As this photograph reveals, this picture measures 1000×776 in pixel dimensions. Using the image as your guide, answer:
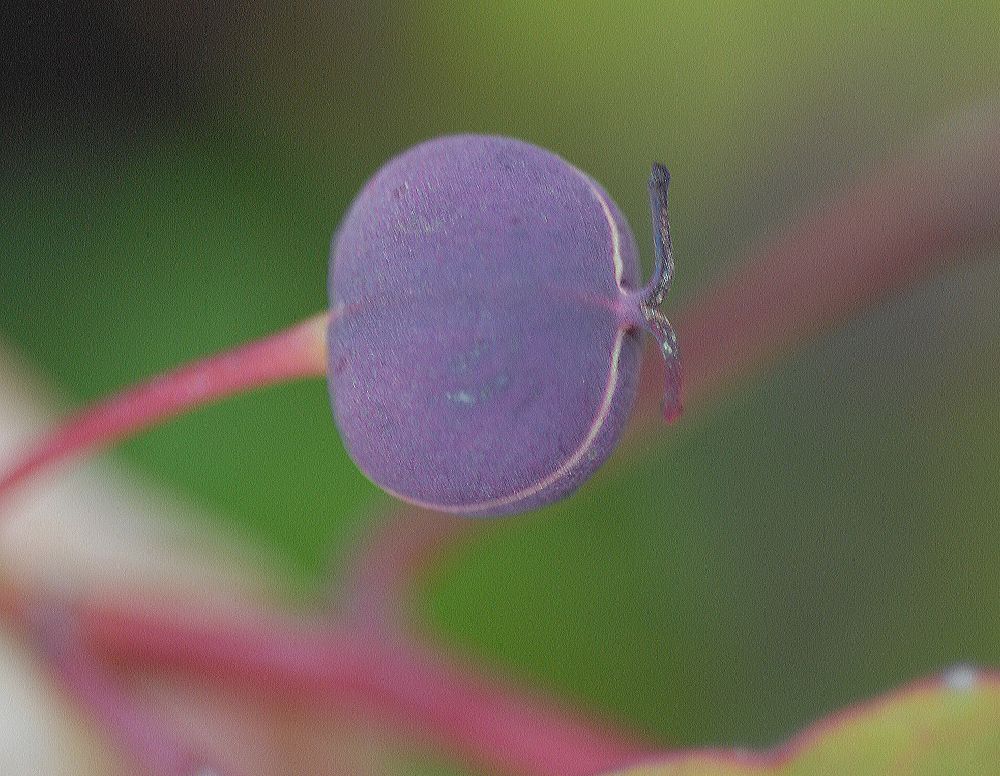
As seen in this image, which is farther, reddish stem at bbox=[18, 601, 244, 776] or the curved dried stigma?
reddish stem at bbox=[18, 601, 244, 776]

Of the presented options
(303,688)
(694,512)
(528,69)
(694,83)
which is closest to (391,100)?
(528,69)

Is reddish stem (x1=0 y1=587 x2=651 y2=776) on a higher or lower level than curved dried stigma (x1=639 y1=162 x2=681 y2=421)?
higher

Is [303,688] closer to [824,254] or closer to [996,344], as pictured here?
[824,254]

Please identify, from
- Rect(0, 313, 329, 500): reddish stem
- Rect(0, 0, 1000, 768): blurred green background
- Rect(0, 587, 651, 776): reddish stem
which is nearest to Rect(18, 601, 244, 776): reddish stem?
Rect(0, 587, 651, 776): reddish stem

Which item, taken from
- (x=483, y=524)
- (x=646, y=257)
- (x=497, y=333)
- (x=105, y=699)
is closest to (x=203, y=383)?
(x=497, y=333)

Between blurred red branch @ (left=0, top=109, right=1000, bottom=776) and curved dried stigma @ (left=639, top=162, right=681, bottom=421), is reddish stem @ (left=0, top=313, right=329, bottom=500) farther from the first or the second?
blurred red branch @ (left=0, top=109, right=1000, bottom=776)

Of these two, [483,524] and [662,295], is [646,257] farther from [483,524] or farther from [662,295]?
[662,295]

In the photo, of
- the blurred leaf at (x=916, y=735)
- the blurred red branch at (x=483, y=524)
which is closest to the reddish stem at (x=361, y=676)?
the blurred red branch at (x=483, y=524)
